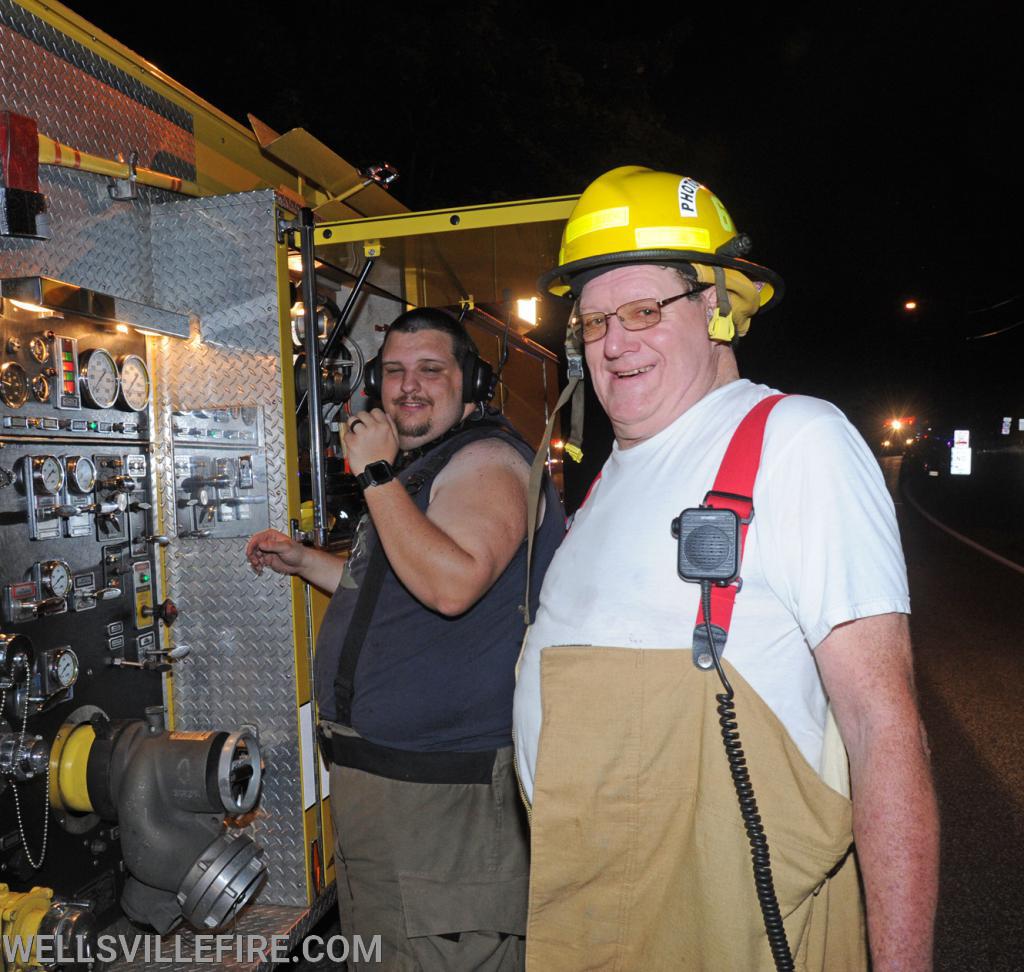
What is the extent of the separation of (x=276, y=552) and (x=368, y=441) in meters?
0.75

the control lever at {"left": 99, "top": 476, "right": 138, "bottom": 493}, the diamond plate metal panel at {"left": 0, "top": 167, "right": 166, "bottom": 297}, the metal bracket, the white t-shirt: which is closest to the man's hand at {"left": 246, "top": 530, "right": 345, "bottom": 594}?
the control lever at {"left": 99, "top": 476, "right": 138, "bottom": 493}

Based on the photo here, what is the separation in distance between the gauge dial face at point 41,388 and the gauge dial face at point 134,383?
15.3 inches

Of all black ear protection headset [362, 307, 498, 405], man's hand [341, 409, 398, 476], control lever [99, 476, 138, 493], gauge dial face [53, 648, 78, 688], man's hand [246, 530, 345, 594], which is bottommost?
gauge dial face [53, 648, 78, 688]

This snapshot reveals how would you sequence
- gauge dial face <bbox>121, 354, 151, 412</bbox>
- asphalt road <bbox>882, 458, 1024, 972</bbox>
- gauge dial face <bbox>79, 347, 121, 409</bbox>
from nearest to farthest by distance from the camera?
gauge dial face <bbox>79, 347, 121, 409</bbox> < gauge dial face <bbox>121, 354, 151, 412</bbox> < asphalt road <bbox>882, 458, 1024, 972</bbox>

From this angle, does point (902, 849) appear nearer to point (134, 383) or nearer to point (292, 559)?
point (292, 559)

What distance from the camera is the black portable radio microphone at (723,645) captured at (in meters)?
1.45

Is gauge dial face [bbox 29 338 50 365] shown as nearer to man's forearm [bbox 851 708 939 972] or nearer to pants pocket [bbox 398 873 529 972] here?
pants pocket [bbox 398 873 529 972]

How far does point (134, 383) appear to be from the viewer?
3.25 metres

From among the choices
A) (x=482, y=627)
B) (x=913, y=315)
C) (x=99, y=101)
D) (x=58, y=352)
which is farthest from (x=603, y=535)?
(x=913, y=315)

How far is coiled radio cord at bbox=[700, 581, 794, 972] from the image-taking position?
1.45m

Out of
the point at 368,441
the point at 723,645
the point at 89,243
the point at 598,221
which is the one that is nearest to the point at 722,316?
the point at 598,221

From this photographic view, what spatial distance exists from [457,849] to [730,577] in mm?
1727

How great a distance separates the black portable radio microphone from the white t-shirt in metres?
0.06

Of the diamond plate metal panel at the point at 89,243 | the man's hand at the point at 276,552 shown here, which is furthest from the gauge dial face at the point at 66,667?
the diamond plate metal panel at the point at 89,243
